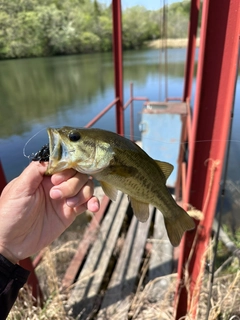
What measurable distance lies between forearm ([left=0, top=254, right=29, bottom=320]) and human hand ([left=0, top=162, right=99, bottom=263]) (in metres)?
0.06

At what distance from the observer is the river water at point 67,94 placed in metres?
1.81

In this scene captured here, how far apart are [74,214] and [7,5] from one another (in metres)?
1.52

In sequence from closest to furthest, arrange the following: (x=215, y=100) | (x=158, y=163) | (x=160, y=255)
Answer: (x=158, y=163), (x=215, y=100), (x=160, y=255)

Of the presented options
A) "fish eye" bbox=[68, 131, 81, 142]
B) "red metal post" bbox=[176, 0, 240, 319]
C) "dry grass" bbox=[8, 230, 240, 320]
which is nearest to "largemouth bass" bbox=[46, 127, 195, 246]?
"fish eye" bbox=[68, 131, 81, 142]

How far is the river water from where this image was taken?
181 centimetres

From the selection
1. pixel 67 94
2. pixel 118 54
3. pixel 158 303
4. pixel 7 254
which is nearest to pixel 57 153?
pixel 7 254

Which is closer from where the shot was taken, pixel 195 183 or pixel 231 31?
pixel 231 31

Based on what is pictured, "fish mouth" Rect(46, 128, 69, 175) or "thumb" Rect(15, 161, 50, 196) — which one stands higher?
"fish mouth" Rect(46, 128, 69, 175)

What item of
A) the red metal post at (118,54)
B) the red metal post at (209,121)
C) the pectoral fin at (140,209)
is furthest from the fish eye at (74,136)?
the red metal post at (118,54)

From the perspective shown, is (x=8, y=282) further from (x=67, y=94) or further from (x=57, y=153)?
(x=67, y=94)

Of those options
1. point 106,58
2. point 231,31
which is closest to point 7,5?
point 231,31

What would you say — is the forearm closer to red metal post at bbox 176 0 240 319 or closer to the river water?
the river water

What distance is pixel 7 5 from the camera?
1.84 m

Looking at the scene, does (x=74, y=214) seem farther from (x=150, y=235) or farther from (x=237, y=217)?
(x=150, y=235)
